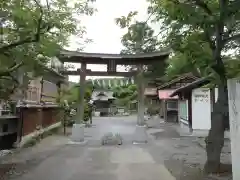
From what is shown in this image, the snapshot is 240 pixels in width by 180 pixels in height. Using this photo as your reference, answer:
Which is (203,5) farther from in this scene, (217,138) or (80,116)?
(80,116)

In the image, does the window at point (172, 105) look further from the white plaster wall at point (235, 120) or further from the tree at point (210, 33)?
the white plaster wall at point (235, 120)

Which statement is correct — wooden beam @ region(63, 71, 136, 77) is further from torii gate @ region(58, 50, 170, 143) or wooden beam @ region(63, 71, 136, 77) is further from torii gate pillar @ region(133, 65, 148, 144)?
torii gate pillar @ region(133, 65, 148, 144)

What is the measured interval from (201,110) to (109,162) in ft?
36.4

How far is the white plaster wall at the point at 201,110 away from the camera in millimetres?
21078

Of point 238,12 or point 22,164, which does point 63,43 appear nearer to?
point 22,164

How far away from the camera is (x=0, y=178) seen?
938 cm

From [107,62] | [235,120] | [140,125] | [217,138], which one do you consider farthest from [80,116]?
[235,120]

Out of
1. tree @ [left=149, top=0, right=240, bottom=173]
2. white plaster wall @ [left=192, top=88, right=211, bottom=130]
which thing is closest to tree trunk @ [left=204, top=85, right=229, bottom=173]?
tree @ [left=149, top=0, right=240, bottom=173]

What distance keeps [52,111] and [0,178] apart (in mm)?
17441

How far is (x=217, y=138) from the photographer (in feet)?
31.2

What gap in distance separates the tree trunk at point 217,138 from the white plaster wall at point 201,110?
11518 millimetres

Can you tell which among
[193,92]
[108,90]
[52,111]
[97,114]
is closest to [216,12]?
[193,92]

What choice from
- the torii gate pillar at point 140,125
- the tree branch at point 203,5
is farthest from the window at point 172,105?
the tree branch at point 203,5

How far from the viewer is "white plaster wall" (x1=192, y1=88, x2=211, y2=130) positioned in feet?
69.2
